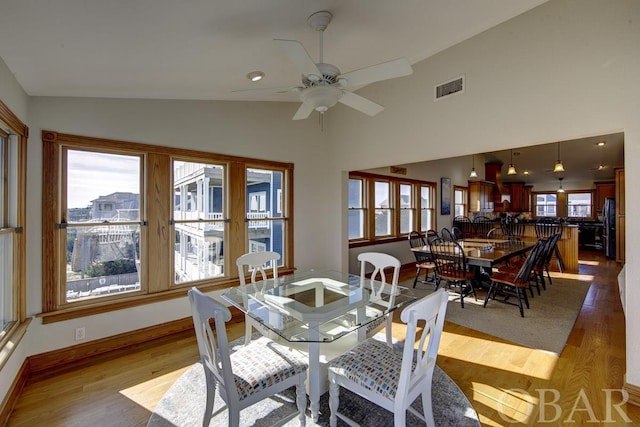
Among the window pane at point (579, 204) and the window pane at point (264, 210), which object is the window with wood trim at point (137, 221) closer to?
the window pane at point (264, 210)

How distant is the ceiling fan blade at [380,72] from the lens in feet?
5.73

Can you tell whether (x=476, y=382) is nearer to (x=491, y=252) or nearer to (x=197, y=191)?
(x=491, y=252)

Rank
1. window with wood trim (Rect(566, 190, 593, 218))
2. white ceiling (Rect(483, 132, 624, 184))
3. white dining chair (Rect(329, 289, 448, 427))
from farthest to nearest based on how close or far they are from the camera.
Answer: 1. window with wood trim (Rect(566, 190, 593, 218))
2. white ceiling (Rect(483, 132, 624, 184))
3. white dining chair (Rect(329, 289, 448, 427))

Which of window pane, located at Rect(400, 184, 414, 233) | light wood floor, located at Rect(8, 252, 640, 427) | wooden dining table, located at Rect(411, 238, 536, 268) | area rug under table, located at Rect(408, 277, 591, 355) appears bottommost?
light wood floor, located at Rect(8, 252, 640, 427)

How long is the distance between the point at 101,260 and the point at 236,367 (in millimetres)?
1989

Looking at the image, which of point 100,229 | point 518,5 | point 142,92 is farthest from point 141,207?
point 518,5

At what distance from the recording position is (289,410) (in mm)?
1967

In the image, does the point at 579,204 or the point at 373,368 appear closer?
the point at 373,368

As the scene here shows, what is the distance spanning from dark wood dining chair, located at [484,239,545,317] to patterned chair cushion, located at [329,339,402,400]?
8.84ft

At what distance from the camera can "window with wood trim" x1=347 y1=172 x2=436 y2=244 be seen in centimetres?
546

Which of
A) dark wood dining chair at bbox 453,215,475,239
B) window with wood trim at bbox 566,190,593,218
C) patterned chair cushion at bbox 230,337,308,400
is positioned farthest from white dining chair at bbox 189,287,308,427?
window with wood trim at bbox 566,190,593,218

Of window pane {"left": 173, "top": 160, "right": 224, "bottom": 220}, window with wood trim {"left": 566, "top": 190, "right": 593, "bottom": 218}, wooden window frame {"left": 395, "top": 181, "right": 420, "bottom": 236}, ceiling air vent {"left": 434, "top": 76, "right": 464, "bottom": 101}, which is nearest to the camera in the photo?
ceiling air vent {"left": 434, "top": 76, "right": 464, "bottom": 101}

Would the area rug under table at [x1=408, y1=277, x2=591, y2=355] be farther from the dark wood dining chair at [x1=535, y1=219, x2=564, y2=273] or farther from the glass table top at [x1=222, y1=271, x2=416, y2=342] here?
the dark wood dining chair at [x1=535, y1=219, x2=564, y2=273]

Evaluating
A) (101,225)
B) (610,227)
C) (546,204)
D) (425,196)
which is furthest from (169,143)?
(546,204)
